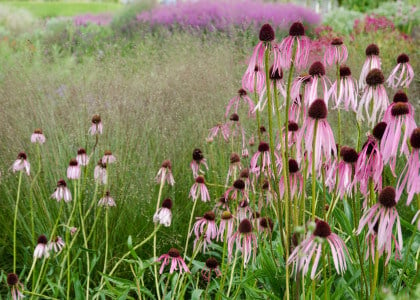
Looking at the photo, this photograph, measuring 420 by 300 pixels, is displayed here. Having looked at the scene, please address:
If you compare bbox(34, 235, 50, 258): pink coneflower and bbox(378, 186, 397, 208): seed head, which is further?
bbox(34, 235, 50, 258): pink coneflower

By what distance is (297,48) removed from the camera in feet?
4.41

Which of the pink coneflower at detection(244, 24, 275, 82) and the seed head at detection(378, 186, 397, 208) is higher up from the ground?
the pink coneflower at detection(244, 24, 275, 82)

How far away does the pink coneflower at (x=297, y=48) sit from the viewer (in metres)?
1.34

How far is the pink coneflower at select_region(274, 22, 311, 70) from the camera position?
1.34 metres

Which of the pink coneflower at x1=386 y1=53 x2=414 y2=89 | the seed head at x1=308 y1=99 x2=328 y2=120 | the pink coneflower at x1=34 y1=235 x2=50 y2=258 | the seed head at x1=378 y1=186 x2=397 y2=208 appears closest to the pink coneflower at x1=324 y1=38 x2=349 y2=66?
the pink coneflower at x1=386 y1=53 x2=414 y2=89

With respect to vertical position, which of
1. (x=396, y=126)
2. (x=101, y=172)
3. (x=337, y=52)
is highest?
(x=337, y=52)

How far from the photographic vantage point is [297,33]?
4.40 feet

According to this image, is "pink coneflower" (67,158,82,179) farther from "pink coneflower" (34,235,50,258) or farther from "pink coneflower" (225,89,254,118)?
"pink coneflower" (225,89,254,118)

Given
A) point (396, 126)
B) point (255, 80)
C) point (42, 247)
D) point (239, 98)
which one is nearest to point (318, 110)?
point (396, 126)

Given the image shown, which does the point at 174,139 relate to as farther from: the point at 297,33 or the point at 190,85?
the point at 297,33

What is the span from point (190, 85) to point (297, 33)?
245 cm

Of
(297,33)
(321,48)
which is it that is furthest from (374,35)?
(297,33)

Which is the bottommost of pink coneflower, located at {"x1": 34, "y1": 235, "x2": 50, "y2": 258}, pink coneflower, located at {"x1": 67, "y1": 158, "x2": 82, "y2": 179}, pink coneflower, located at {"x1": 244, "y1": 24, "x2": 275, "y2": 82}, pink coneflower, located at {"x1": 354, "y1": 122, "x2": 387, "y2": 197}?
pink coneflower, located at {"x1": 34, "y1": 235, "x2": 50, "y2": 258}

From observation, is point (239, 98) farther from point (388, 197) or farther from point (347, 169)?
point (388, 197)
